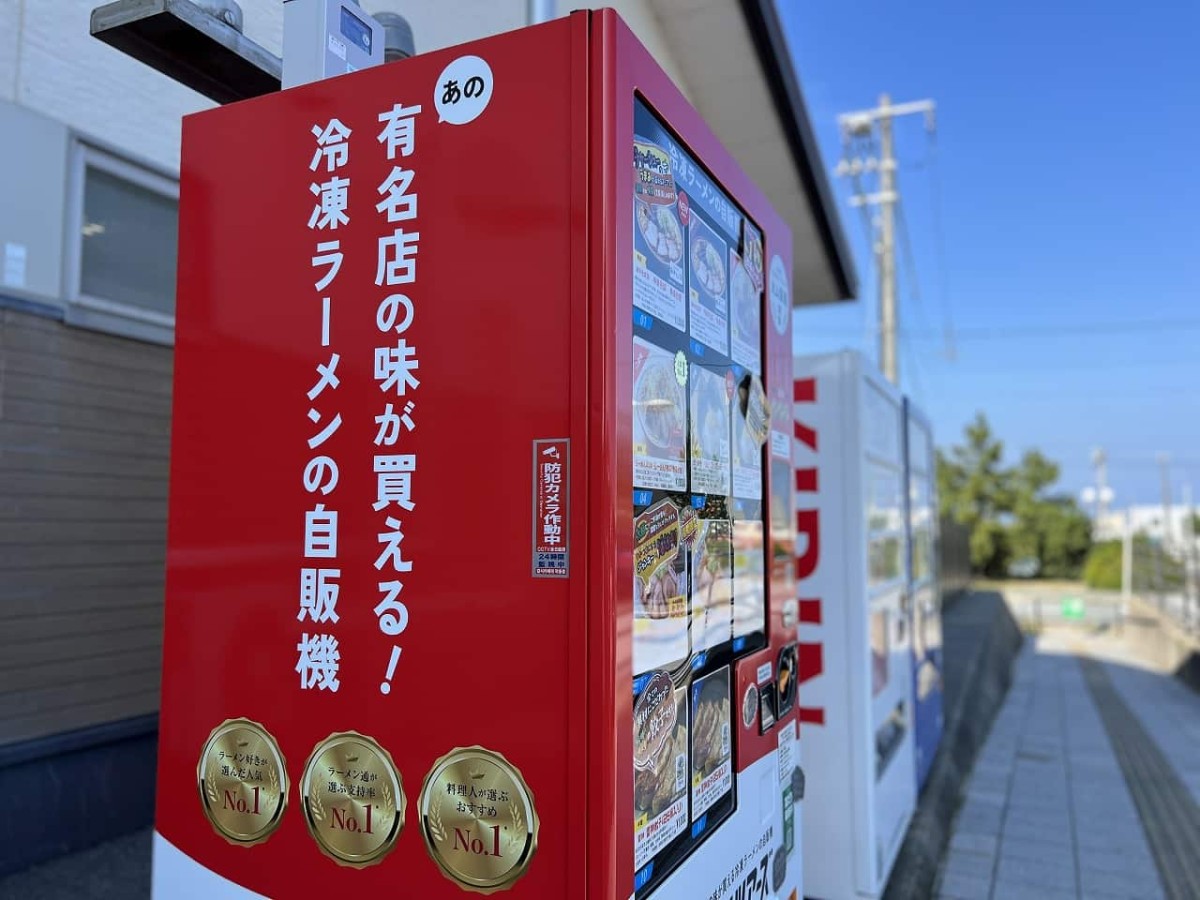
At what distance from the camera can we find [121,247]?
375 centimetres

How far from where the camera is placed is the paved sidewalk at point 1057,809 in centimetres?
461

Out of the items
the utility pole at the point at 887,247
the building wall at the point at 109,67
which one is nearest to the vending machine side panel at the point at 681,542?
the building wall at the point at 109,67

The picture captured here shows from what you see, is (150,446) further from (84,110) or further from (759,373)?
(759,373)

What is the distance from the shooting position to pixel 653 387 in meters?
1.55

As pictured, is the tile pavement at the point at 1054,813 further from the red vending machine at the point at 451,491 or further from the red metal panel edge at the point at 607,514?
the red metal panel edge at the point at 607,514

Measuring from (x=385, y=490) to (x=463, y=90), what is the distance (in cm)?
72

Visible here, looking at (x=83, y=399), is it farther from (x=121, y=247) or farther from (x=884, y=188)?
(x=884, y=188)

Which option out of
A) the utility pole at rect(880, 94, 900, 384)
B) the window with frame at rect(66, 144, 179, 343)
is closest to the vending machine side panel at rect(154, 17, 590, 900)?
the window with frame at rect(66, 144, 179, 343)

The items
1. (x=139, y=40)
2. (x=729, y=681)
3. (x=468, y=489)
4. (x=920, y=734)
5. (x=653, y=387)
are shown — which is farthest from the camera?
(x=920, y=734)

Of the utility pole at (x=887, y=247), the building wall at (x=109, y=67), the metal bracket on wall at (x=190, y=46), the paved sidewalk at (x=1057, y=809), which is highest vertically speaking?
the utility pole at (x=887, y=247)

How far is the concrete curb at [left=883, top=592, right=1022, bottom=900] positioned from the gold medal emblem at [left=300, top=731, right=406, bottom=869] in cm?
307

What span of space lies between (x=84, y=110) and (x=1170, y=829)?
743 centimetres

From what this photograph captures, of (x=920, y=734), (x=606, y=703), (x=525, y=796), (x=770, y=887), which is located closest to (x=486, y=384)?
(x=606, y=703)

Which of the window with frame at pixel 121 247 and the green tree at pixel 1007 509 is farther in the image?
the green tree at pixel 1007 509
